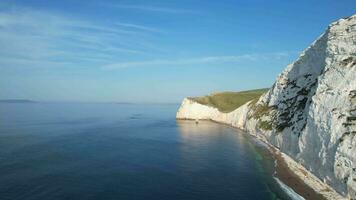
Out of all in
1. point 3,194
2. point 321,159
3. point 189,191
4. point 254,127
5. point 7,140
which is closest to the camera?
point 3,194

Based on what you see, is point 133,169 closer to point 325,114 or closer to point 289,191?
point 289,191

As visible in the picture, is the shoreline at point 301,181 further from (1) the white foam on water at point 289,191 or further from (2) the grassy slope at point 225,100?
(2) the grassy slope at point 225,100

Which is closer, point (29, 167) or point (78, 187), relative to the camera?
point (78, 187)

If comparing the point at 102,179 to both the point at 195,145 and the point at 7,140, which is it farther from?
the point at 7,140

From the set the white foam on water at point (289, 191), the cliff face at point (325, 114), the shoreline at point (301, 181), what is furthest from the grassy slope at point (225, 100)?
the white foam on water at point (289, 191)

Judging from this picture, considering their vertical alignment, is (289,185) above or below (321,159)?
below

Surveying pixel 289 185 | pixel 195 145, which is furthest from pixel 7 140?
pixel 289 185

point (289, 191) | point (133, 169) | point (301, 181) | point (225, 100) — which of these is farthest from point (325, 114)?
point (225, 100)
